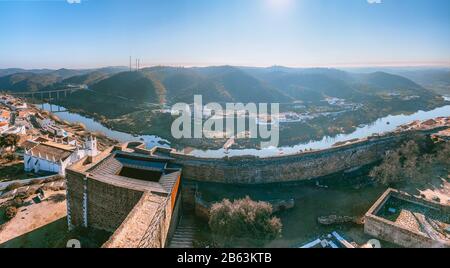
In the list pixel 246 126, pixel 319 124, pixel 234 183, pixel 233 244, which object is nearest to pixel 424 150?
pixel 234 183

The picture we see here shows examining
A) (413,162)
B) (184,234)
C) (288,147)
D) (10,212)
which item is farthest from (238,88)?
(184,234)

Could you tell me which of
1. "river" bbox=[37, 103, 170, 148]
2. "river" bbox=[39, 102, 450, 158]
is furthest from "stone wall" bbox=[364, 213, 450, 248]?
"river" bbox=[37, 103, 170, 148]

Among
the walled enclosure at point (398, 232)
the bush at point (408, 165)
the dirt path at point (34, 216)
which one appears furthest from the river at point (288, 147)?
the walled enclosure at point (398, 232)

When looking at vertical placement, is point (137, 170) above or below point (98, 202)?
above

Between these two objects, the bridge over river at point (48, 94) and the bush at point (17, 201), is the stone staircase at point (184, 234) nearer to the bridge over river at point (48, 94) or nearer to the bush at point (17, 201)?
the bush at point (17, 201)

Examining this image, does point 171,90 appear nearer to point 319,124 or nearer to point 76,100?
point 76,100

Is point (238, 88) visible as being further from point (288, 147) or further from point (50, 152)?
point (50, 152)
